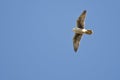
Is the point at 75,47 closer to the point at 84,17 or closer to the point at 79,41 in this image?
the point at 79,41

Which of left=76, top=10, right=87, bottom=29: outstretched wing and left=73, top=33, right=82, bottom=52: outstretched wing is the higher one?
left=76, top=10, right=87, bottom=29: outstretched wing

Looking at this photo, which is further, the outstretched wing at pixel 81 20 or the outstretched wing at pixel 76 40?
the outstretched wing at pixel 76 40

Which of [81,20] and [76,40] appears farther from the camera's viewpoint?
[76,40]

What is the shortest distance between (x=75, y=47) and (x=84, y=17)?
131 inches

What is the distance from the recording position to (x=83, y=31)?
36.1 metres

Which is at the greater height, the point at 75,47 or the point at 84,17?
the point at 84,17

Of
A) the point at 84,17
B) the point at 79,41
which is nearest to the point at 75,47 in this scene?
the point at 79,41

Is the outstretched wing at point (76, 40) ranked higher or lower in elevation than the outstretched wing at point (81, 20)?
lower

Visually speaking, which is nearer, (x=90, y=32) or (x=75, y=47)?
(x=90, y=32)

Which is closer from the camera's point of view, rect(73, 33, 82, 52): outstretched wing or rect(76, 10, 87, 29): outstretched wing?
rect(76, 10, 87, 29): outstretched wing

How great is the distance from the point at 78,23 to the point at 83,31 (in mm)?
926

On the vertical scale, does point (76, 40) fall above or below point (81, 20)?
below

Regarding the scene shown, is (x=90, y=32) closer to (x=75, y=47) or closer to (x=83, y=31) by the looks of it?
(x=83, y=31)

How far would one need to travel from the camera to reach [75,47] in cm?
3816
